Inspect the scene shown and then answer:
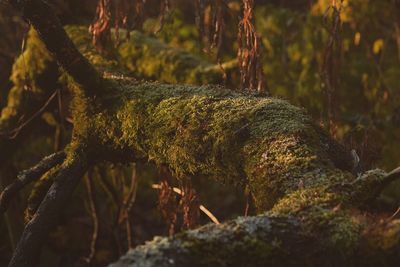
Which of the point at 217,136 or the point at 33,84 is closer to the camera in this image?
the point at 217,136

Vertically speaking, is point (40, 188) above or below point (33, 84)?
below

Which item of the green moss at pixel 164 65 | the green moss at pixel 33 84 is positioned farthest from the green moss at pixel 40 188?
the green moss at pixel 164 65

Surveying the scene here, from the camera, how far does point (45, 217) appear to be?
2209 millimetres

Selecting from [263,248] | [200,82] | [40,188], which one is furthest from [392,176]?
[200,82]

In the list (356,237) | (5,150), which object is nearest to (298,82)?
(5,150)

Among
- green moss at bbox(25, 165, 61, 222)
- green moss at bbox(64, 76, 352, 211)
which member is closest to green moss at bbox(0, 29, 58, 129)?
green moss at bbox(25, 165, 61, 222)

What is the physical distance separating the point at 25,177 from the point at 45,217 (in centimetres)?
26

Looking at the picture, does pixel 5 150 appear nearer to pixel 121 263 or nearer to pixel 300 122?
pixel 300 122

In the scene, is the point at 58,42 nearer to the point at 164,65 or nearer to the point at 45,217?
the point at 45,217

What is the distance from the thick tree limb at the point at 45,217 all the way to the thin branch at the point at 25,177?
0.26ft

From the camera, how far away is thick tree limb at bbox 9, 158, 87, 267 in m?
2.13

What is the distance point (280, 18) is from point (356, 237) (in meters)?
4.32

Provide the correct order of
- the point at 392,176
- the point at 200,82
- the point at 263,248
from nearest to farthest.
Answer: the point at 263,248
the point at 392,176
the point at 200,82

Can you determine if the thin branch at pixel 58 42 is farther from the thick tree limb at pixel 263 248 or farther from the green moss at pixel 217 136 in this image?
the thick tree limb at pixel 263 248
